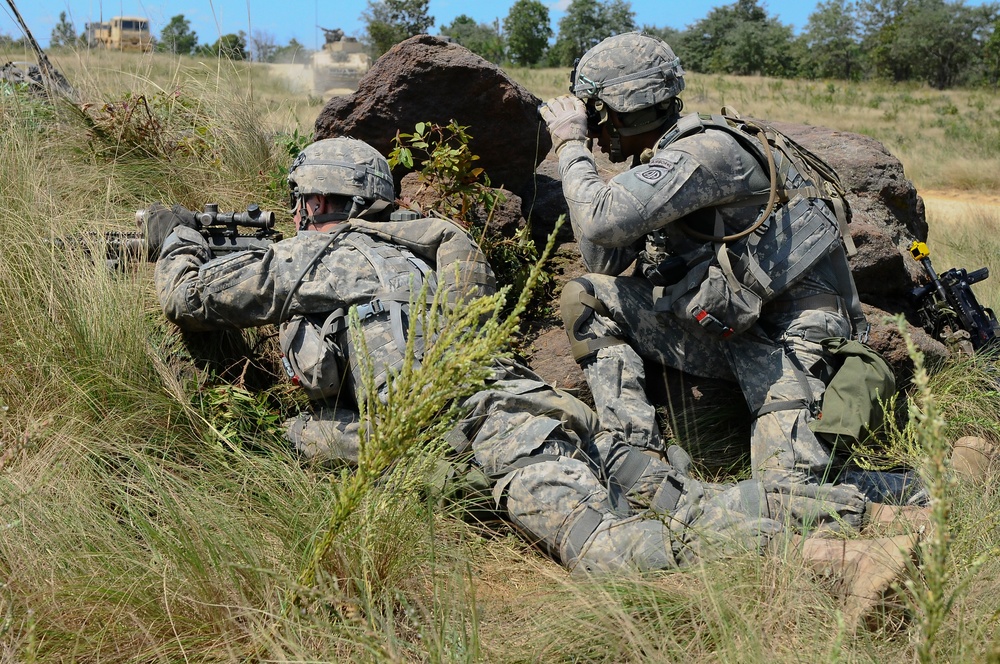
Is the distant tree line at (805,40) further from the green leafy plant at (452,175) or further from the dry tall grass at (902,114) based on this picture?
the green leafy plant at (452,175)

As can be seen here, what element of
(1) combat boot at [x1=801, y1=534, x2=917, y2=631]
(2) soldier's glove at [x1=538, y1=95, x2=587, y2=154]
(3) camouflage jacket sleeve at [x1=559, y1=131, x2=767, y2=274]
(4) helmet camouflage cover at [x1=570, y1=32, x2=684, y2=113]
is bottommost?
(1) combat boot at [x1=801, y1=534, x2=917, y2=631]

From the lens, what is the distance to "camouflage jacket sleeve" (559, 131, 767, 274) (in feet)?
12.0

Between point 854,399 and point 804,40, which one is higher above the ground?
point 804,40

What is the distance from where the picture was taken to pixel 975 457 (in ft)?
12.1

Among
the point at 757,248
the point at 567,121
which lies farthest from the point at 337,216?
the point at 757,248

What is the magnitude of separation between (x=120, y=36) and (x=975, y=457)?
7.00m

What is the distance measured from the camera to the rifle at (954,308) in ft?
16.1

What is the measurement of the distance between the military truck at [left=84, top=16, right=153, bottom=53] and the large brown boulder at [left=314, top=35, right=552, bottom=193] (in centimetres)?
200

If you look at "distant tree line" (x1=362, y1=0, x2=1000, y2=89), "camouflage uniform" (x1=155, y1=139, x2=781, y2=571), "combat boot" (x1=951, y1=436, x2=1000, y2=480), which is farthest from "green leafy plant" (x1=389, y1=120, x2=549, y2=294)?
"distant tree line" (x1=362, y1=0, x2=1000, y2=89)

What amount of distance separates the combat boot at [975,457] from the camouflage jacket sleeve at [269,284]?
2.59 m

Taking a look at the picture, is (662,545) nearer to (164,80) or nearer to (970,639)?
(970,639)

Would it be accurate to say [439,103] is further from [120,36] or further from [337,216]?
[120,36]

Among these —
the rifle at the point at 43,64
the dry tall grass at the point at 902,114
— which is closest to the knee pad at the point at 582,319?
the rifle at the point at 43,64

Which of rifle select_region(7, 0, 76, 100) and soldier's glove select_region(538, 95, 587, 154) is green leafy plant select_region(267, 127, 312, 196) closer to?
rifle select_region(7, 0, 76, 100)
